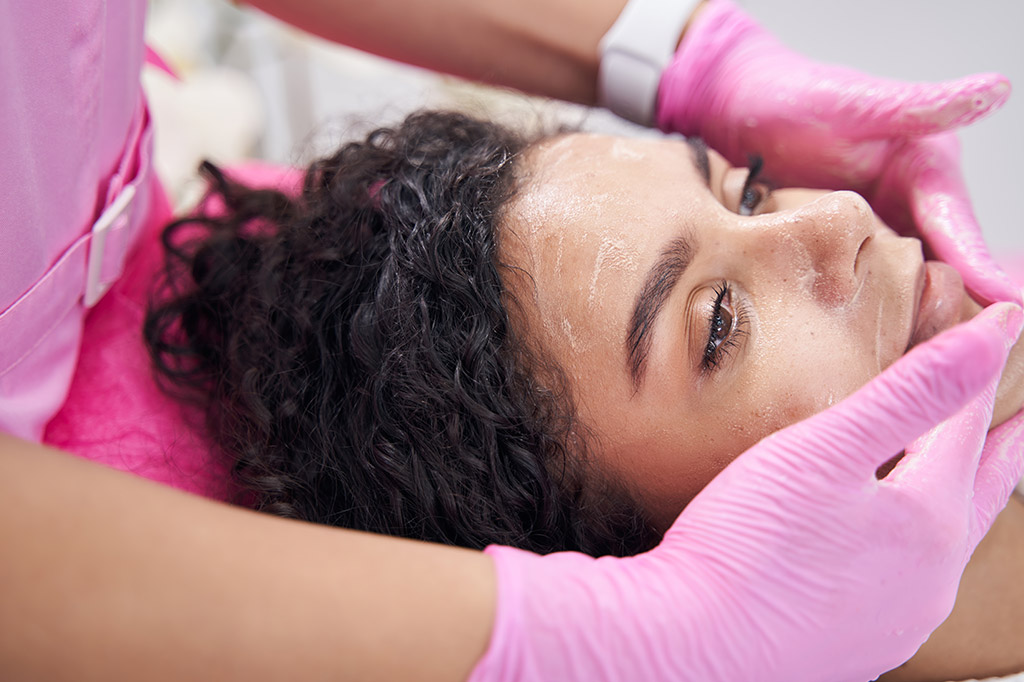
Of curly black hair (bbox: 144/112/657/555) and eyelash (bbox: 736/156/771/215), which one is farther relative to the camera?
eyelash (bbox: 736/156/771/215)

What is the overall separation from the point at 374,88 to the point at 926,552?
1.60 meters

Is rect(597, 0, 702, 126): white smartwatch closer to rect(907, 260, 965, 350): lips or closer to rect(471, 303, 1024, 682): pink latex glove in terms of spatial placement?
rect(907, 260, 965, 350): lips

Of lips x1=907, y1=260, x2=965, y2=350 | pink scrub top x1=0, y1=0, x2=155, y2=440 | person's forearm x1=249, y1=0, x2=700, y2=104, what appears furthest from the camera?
person's forearm x1=249, y1=0, x2=700, y2=104

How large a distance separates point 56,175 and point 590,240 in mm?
517

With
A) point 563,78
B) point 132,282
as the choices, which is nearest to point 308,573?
point 132,282

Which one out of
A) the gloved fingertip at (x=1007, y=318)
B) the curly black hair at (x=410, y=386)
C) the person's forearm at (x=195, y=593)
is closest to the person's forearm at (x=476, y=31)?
the curly black hair at (x=410, y=386)

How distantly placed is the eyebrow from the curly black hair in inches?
3.0

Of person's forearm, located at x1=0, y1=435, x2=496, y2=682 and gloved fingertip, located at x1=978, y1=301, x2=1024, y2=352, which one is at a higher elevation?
gloved fingertip, located at x1=978, y1=301, x2=1024, y2=352

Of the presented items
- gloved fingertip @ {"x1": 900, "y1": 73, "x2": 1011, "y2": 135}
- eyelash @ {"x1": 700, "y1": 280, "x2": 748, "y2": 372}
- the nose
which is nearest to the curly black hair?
eyelash @ {"x1": 700, "y1": 280, "x2": 748, "y2": 372}

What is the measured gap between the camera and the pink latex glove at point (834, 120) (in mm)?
851

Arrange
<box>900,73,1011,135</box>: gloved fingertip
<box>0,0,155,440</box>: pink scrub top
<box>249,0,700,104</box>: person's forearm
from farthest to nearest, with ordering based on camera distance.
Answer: <box>249,0,700,104</box>: person's forearm < <box>900,73,1011,135</box>: gloved fingertip < <box>0,0,155,440</box>: pink scrub top

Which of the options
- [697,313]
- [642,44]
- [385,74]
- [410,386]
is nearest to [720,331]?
[697,313]

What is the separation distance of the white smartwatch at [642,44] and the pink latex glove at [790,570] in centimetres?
65

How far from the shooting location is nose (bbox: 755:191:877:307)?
0.70 m
